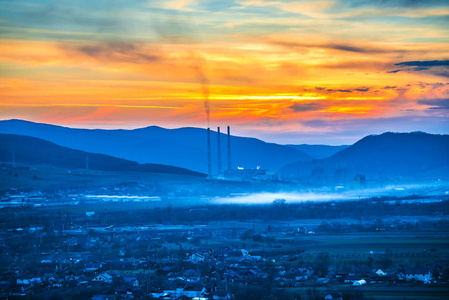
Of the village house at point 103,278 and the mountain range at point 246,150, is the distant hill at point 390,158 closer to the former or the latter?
the mountain range at point 246,150

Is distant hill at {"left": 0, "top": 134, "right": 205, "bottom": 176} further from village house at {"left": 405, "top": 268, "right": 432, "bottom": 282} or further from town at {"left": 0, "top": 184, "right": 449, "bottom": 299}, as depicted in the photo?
village house at {"left": 405, "top": 268, "right": 432, "bottom": 282}

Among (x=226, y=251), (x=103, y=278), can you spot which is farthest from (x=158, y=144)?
(x=103, y=278)

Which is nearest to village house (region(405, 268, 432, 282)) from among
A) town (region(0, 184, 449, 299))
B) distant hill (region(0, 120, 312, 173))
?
town (region(0, 184, 449, 299))

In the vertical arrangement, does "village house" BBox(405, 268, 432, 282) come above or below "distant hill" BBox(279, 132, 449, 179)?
below

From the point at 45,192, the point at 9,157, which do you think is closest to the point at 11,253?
the point at 45,192

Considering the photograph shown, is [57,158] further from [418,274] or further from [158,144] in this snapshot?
[158,144]

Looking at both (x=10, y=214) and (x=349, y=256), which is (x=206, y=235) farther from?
(x=10, y=214)
